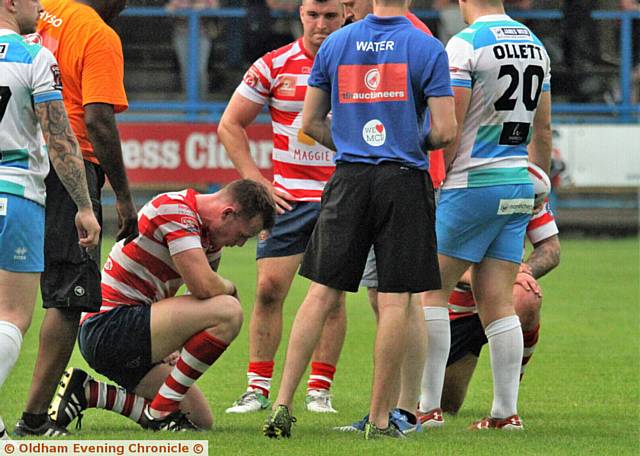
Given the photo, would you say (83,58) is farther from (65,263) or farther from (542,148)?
(542,148)

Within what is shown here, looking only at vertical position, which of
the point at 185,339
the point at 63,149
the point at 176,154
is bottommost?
the point at 176,154

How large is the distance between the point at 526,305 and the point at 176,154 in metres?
13.4

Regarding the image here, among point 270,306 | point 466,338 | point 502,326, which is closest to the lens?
point 502,326

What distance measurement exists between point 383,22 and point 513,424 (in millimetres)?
2021

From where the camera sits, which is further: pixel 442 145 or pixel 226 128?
pixel 226 128

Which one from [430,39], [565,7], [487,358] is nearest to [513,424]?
[430,39]

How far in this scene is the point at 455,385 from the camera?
735 centimetres

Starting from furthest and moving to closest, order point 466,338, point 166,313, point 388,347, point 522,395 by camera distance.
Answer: point 522,395 < point 466,338 < point 166,313 < point 388,347

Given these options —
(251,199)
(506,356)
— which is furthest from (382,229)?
(506,356)

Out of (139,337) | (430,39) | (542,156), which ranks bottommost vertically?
(139,337)

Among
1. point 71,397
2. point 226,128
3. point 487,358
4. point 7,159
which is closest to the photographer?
point 7,159

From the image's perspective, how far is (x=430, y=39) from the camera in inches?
239

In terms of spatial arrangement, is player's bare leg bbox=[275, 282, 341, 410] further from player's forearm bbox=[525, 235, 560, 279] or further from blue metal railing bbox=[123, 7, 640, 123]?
blue metal railing bbox=[123, 7, 640, 123]

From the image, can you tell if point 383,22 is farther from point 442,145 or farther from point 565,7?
point 565,7
